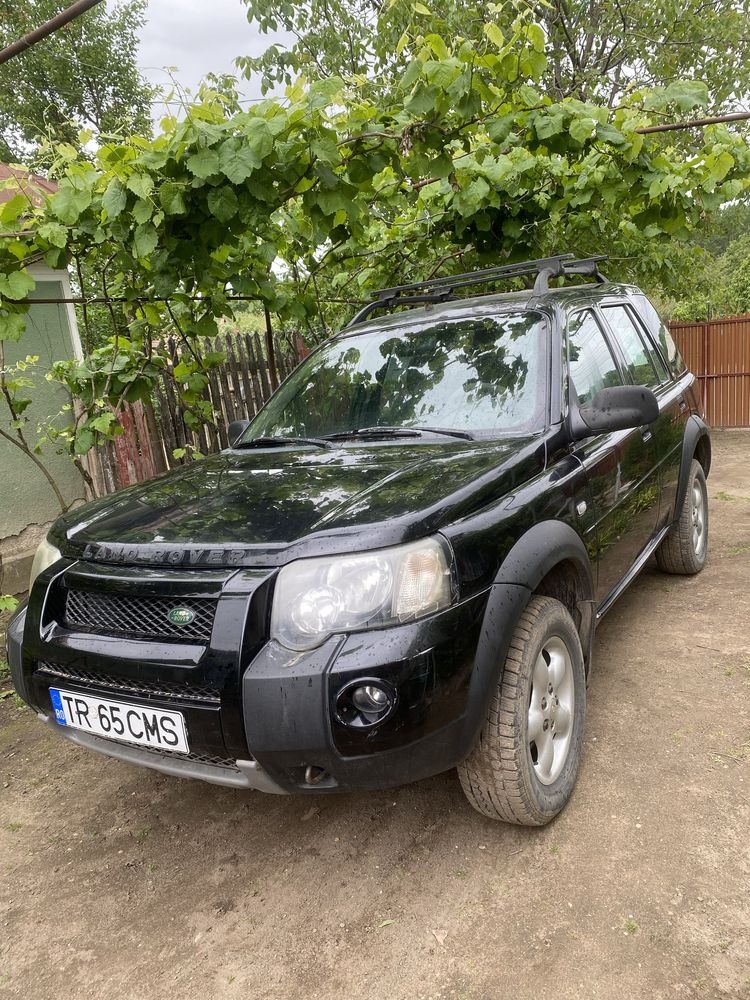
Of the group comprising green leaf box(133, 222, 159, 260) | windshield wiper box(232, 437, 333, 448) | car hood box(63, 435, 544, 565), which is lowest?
car hood box(63, 435, 544, 565)

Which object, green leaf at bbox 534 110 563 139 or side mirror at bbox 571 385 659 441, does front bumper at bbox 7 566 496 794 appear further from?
green leaf at bbox 534 110 563 139

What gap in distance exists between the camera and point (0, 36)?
11281mm

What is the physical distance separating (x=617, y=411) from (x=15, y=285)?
2790 mm

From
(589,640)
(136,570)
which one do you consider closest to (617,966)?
(589,640)

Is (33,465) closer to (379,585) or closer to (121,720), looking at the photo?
(121,720)

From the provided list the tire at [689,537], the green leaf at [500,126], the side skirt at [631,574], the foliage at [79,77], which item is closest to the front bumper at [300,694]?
the side skirt at [631,574]

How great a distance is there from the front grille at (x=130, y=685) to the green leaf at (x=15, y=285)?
1.95m

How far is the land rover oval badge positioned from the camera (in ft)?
6.48

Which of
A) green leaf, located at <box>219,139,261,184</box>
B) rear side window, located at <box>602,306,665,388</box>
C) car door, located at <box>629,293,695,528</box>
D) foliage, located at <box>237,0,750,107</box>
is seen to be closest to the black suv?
rear side window, located at <box>602,306,665,388</box>

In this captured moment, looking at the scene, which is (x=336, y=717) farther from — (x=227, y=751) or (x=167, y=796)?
(x=167, y=796)

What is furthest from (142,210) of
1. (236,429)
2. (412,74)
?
(412,74)

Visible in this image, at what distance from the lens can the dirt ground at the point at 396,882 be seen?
1.87 meters

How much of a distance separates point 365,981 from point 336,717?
72 centimetres

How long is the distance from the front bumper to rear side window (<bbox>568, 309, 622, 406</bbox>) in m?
1.28
